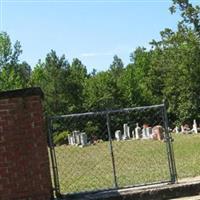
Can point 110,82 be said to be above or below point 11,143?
above

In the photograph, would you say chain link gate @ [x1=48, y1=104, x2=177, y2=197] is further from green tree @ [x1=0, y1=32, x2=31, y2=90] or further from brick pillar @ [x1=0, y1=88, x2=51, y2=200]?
green tree @ [x1=0, y1=32, x2=31, y2=90]

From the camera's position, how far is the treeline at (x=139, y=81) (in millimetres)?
49312

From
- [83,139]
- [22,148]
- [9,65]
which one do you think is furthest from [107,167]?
[9,65]

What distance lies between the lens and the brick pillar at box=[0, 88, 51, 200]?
26.7 ft

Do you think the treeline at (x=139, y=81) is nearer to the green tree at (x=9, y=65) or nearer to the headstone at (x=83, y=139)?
the green tree at (x=9, y=65)

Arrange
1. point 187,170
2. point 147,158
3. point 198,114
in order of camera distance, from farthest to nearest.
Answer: point 198,114, point 147,158, point 187,170

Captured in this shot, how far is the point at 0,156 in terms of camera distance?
814 centimetres

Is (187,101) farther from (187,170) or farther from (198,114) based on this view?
(187,170)

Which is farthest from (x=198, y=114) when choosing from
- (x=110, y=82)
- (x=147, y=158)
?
(x=147, y=158)

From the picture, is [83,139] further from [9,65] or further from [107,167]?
[9,65]

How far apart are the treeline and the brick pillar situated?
131ft

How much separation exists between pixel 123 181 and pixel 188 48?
129 ft

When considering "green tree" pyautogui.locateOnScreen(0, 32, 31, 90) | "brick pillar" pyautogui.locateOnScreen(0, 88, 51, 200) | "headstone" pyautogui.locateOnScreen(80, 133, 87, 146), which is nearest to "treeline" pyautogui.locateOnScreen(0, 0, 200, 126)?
"green tree" pyautogui.locateOnScreen(0, 32, 31, 90)

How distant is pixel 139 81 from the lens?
72.4 meters
